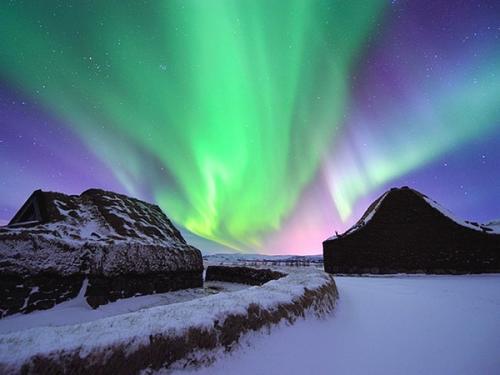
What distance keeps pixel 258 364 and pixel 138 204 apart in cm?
892

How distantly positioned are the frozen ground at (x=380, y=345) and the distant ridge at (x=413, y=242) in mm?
10592

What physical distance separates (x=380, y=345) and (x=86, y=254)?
5357mm

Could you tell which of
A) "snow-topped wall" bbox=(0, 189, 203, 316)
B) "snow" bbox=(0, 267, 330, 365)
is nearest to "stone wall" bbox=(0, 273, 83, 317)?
"snow-topped wall" bbox=(0, 189, 203, 316)

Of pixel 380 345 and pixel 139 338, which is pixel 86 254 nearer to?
pixel 139 338

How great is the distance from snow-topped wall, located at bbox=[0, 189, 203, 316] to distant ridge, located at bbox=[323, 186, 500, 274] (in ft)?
33.9

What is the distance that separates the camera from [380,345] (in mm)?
3117

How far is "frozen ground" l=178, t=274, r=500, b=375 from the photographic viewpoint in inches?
92.3

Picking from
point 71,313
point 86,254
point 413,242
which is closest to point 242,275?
point 86,254

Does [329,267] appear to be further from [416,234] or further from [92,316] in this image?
[92,316]

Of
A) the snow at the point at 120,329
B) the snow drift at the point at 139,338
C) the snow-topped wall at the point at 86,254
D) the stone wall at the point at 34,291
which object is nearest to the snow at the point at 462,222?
the snow-topped wall at the point at 86,254

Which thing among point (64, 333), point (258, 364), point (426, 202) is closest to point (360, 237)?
point (426, 202)

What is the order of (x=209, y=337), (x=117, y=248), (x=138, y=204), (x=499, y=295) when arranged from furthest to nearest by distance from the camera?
(x=138, y=204), (x=499, y=295), (x=117, y=248), (x=209, y=337)

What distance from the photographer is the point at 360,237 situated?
50.3 feet

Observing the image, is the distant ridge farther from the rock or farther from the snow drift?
the snow drift
